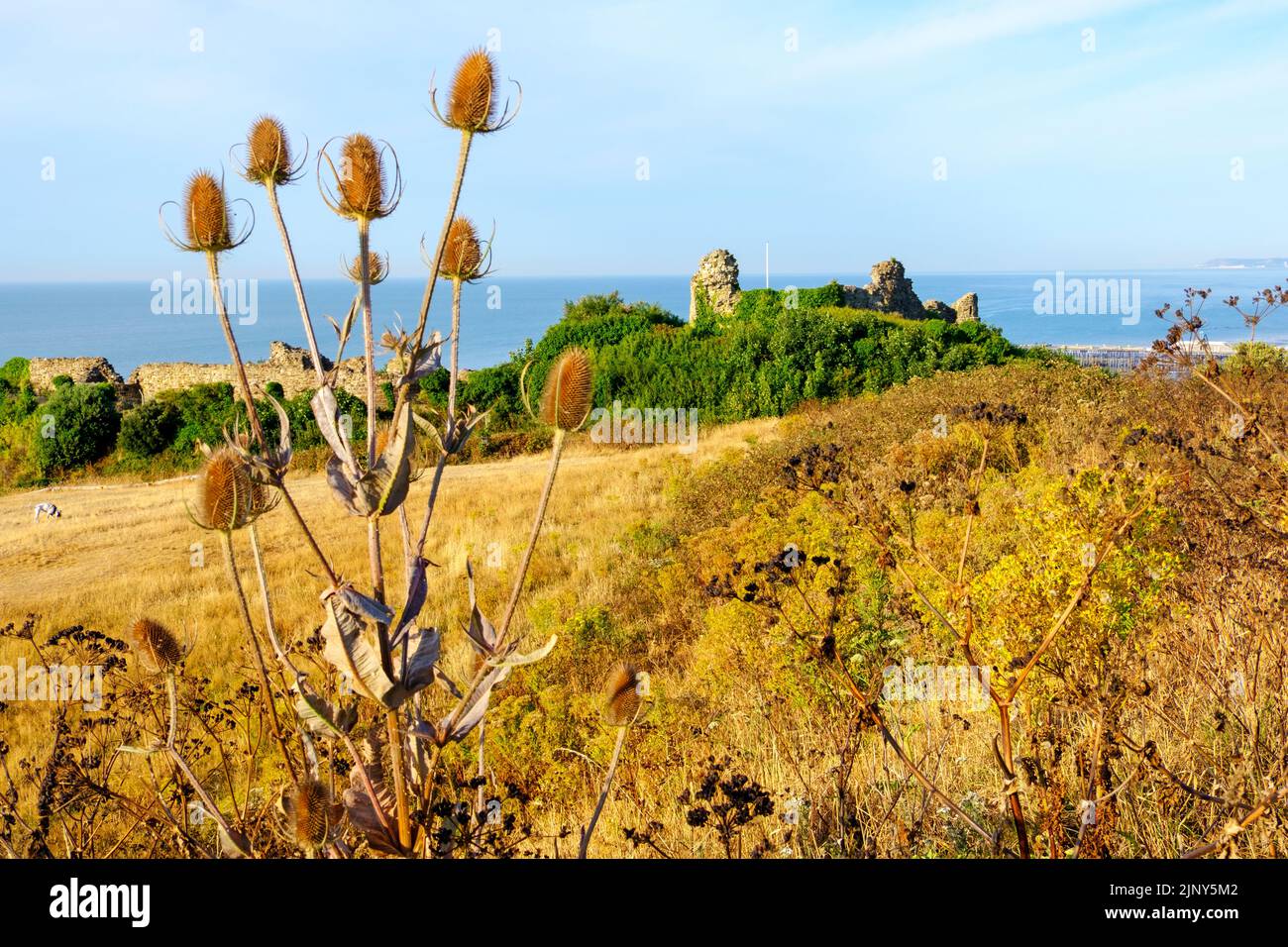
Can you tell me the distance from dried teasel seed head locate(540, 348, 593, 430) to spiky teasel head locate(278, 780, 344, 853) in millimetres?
809

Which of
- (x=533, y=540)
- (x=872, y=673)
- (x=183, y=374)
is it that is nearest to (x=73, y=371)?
(x=183, y=374)

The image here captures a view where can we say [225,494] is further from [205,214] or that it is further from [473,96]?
[473,96]

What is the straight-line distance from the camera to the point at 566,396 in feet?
5.74

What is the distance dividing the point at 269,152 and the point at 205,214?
0.18 metres

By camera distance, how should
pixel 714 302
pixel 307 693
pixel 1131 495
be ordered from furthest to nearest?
pixel 714 302
pixel 1131 495
pixel 307 693

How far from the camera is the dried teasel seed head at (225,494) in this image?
1.73 metres

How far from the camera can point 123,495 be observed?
78.3ft

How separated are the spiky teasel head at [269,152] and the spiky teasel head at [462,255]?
0.34m

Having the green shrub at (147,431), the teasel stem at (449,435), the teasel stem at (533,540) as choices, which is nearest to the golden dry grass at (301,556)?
the teasel stem at (533,540)

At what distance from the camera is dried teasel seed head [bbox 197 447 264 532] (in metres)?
1.73

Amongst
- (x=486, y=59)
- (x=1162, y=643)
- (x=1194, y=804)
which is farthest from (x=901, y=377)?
(x=486, y=59)

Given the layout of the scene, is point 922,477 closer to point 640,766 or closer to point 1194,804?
point 640,766
